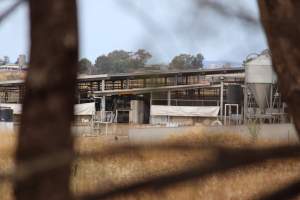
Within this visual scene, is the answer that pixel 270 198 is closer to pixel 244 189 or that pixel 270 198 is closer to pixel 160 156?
pixel 160 156

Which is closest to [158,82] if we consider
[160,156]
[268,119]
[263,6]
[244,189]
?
[160,156]

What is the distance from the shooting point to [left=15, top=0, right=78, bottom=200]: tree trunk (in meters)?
1.40

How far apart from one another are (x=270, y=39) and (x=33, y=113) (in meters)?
1.40

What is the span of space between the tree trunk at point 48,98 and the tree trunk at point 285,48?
1.01 m

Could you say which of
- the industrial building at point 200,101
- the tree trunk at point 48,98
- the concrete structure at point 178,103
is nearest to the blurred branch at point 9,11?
the tree trunk at point 48,98

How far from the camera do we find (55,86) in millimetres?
1409

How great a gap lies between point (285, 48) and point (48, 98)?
134 cm

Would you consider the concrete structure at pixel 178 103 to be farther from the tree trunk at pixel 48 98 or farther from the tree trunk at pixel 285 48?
the tree trunk at pixel 48 98

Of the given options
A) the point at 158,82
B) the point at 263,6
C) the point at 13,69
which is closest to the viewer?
the point at 158,82

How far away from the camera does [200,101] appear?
36281 millimetres

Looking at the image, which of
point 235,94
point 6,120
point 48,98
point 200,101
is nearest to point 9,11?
point 48,98

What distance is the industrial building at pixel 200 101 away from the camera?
23053 millimetres

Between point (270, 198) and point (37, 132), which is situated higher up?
point (37, 132)

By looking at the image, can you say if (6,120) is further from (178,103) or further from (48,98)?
(48,98)
